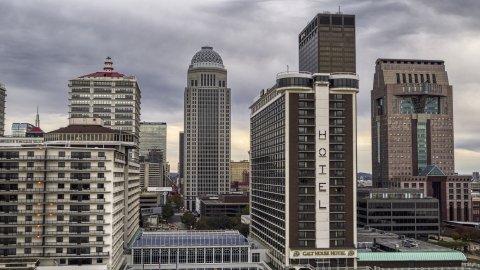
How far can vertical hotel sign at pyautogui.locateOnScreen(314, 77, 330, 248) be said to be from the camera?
417 ft

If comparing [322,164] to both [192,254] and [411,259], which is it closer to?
[411,259]

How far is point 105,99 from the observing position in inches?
7820

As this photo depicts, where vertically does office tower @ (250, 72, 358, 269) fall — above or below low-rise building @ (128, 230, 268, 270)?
above

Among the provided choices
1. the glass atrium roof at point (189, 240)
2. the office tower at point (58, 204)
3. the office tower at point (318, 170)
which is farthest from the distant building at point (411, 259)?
the office tower at point (58, 204)

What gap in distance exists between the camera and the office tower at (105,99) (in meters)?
197

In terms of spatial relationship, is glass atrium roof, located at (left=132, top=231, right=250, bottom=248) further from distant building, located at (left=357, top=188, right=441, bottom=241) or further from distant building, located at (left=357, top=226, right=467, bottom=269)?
distant building, located at (left=357, top=188, right=441, bottom=241)

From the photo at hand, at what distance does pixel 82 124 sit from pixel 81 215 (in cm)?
4982

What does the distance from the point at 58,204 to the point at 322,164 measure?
6367 centimetres

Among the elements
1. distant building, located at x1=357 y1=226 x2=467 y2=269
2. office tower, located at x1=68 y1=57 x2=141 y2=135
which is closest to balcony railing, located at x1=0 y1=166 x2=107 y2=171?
distant building, located at x1=357 y1=226 x2=467 y2=269

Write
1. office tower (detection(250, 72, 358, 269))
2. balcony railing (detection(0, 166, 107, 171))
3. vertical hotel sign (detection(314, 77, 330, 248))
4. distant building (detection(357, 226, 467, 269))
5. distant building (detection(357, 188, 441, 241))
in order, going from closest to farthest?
1. balcony railing (detection(0, 166, 107, 171))
2. distant building (detection(357, 226, 467, 269))
3. office tower (detection(250, 72, 358, 269))
4. vertical hotel sign (detection(314, 77, 330, 248))
5. distant building (detection(357, 188, 441, 241))

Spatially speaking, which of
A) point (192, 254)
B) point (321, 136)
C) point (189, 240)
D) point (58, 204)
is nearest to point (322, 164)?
point (321, 136)

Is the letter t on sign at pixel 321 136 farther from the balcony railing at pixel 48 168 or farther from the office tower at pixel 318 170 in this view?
the balcony railing at pixel 48 168

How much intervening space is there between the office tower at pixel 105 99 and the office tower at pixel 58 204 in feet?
288

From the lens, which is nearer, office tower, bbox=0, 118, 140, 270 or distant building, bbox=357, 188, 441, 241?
office tower, bbox=0, 118, 140, 270
